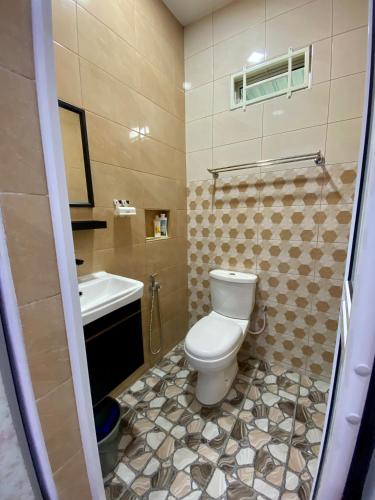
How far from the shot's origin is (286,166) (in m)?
1.56

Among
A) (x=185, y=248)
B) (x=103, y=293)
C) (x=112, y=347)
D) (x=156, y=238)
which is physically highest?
(x=156, y=238)

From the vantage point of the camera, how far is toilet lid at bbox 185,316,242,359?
135cm

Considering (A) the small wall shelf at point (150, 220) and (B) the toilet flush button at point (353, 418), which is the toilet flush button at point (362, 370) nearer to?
(B) the toilet flush button at point (353, 418)

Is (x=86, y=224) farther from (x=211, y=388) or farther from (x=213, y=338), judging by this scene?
(x=211, y=388)

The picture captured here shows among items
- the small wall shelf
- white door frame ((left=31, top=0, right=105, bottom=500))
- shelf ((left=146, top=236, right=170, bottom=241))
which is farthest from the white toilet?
A: white door frame ((left=31, top=0, right=105, bottom=500))

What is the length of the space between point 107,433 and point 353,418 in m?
1.12

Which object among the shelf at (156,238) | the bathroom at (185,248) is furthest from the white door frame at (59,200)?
the shelf at (156,238)

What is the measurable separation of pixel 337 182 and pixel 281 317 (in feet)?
3.46

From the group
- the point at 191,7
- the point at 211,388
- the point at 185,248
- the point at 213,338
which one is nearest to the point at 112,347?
the point at 213,338

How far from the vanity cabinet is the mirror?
0.66 m

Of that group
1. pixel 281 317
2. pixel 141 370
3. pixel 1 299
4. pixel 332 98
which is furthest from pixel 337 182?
pixel 141 370

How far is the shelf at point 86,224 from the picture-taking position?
114cm

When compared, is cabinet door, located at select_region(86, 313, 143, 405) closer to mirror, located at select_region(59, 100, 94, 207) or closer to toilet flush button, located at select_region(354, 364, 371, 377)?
mirror, located at select_region(59, 100, 94, 207)

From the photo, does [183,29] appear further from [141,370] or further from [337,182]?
[141,370]
